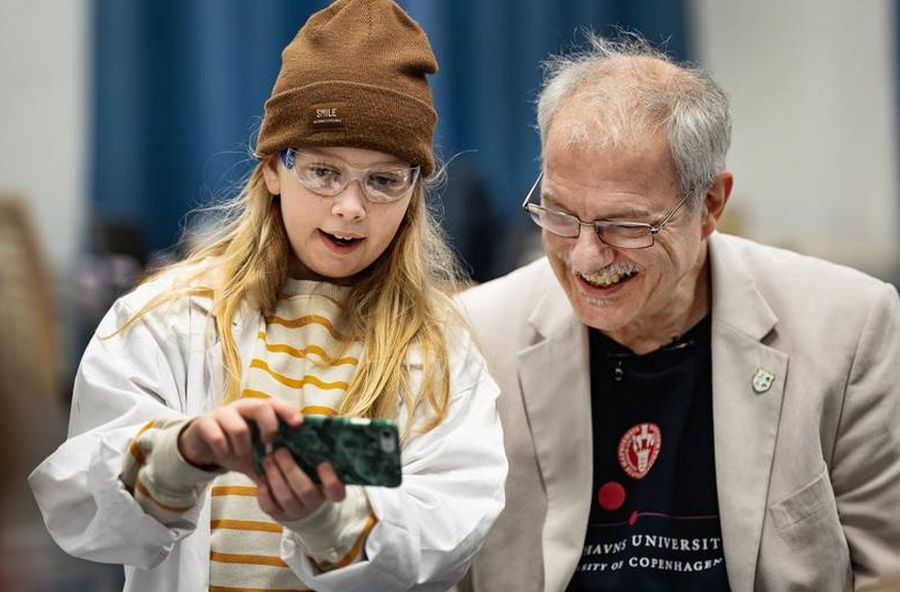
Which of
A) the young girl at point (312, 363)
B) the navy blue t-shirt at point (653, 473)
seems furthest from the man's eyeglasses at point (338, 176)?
the navy blue t-shirt at point (653, 473)

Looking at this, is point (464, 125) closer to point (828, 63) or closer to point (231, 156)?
point (231, 156)

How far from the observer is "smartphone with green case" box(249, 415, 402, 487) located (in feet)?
5.16

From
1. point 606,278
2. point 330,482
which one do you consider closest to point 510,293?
point 606,278

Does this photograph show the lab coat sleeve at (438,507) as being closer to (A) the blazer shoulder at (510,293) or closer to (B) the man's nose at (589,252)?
(B) the man's nose at (589,252)

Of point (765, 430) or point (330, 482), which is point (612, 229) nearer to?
point (765, 430)

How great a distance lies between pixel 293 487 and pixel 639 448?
929mm

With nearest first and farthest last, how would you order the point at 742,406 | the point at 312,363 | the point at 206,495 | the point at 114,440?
the point at 114,440, the point at 206,495, the point at 312,363, the point at 742,406

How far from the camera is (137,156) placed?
5.00 meters

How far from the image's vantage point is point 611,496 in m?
2.36

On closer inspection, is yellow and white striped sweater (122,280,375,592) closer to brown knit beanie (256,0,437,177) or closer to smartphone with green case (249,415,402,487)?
smartphone with green case (249,415,402,487)

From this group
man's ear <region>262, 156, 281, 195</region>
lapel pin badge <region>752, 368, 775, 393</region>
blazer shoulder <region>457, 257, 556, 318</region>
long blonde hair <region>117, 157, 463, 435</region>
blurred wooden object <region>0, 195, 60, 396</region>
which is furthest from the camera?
blurred wooden object <region>0, 195, 60, 396</region>

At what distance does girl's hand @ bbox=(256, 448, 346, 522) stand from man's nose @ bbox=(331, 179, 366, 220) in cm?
47

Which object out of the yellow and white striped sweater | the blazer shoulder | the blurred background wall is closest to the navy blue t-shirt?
the blazer shoulder

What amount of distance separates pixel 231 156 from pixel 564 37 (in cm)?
192
